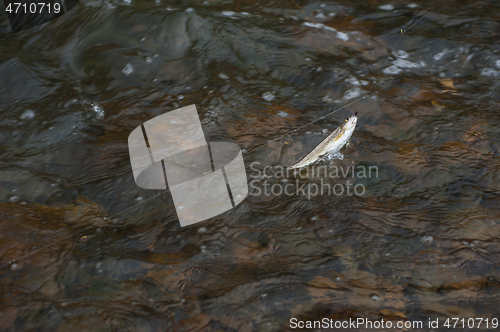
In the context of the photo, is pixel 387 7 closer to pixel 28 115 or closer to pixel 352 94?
pixel 352 94

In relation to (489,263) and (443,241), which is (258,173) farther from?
(489,263)

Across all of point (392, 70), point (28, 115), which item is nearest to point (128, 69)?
point (28, 115)

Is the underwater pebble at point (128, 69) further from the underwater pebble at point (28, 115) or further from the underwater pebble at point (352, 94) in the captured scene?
the underwater pebble at point (352, 94)

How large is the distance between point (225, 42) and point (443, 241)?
3958mm

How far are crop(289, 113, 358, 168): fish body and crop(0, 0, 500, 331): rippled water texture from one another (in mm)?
137

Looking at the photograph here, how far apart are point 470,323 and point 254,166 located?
89.8 inches

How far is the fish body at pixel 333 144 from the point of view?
3.89m

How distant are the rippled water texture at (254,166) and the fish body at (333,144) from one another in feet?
0.45

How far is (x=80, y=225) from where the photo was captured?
11.4 ft

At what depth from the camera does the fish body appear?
389cm

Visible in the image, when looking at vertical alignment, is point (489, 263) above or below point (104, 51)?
below

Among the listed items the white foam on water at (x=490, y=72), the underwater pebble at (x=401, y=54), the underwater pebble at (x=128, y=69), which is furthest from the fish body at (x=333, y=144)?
the underwater pebble at (x=128, y=69)

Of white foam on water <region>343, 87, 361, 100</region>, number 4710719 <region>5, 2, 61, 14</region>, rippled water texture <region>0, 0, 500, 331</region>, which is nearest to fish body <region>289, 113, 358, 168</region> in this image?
rippled water texture <region>0, 0, 500, 331</region>

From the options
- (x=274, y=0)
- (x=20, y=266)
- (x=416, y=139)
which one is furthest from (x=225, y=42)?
(x=20, y=266)
